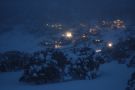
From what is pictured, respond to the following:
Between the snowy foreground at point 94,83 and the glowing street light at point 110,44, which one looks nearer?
the snowy foreground at point 94,83

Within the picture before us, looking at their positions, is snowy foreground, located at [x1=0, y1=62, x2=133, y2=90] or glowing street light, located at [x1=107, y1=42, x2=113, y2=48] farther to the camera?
glowing street light, located at [x1=107, y1=42, x2=113, y2=48]

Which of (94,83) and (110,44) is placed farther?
(110,44)

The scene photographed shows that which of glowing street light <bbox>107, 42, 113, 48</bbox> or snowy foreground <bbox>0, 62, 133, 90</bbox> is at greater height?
glowing street light <bbox>107, 42, 113, 48</bbox>

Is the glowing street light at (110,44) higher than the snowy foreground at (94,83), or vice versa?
the glowing street light at (110,44)

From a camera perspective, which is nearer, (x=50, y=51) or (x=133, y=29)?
(x=50, y=51)

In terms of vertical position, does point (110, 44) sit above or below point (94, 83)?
above

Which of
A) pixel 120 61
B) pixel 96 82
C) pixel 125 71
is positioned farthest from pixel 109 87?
pixel 120 61

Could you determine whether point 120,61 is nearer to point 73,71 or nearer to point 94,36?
point 73,71

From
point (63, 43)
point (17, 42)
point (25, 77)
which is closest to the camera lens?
point (25, 77)
